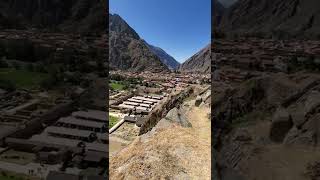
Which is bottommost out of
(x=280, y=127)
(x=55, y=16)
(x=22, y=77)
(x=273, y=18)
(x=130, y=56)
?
(x=280, y=127)

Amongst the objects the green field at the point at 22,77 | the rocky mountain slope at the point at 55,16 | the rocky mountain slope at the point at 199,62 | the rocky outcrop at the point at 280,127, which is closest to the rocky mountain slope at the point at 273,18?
the rocky mountain slope at the point at 55,16

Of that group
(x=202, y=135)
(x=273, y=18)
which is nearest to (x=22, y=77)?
(x=202, y=135)

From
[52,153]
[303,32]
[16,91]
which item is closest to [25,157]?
[52,153]

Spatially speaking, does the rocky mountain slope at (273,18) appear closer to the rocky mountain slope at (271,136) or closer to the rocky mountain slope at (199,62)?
the rocky mountain slope at (271,136)

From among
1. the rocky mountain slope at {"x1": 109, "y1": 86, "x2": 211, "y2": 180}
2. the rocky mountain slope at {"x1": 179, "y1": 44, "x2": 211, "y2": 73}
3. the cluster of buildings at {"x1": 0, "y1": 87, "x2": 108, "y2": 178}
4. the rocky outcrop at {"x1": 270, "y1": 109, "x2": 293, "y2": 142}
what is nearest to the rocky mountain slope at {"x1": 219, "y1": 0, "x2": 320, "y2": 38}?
the cluster of buildings at {"x1": 0, "y1": 87, "x2": 108, "y2": 178}

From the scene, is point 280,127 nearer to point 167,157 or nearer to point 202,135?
point 202,135

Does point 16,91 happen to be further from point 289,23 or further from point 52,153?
point 289,23

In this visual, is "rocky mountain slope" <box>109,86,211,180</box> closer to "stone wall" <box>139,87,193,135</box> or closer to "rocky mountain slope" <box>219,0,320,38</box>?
"stone wall" <box>139,87,193,135</box>
